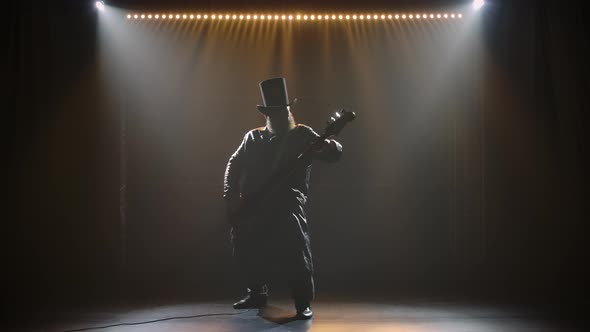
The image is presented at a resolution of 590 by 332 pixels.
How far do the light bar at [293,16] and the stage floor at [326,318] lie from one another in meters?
2.63

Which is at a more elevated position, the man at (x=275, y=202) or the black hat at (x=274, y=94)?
the black hat at (x=274, y=94)

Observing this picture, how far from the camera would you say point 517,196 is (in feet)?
12.5

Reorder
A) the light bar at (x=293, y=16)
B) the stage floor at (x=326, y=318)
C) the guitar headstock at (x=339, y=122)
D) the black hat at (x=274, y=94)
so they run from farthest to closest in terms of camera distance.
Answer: the light bar at (x=293, y=16) → the black hat at (x=274, y=94) → the guitar headstock at (x=339, y=122) → the stage floor at (x=326, y=318)

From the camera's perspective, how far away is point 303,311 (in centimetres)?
270

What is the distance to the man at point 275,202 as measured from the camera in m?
2.74

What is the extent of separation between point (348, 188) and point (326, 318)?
192 cm

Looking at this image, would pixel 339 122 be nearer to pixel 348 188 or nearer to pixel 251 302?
pixel 251 302

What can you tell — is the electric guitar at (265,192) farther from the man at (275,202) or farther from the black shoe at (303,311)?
the black shoe at (303,311)

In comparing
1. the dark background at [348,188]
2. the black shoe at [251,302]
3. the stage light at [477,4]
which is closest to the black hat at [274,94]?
the black shoe at [251,302]

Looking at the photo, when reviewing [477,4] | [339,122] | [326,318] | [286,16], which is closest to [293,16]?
[286,16]

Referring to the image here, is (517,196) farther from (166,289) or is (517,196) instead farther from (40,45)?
(40,45)

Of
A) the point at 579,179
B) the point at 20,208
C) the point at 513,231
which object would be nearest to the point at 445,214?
the point at 513,231

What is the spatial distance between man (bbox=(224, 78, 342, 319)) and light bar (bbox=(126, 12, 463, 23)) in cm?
155

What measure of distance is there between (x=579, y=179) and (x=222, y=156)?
10.3 feet
